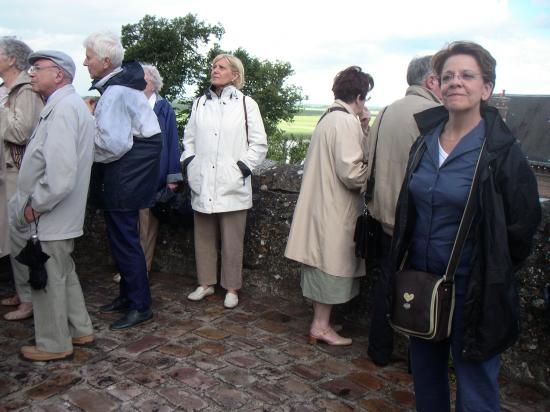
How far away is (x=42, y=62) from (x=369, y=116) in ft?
7.65

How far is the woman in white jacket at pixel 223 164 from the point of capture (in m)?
4.57

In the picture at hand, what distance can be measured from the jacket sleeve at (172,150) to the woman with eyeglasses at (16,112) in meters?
1.15

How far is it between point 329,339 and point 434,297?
1793mm

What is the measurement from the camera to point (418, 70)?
3693 mm

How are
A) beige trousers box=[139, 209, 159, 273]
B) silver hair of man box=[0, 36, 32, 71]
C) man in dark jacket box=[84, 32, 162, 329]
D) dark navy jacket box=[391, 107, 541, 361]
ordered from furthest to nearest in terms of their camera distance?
1. beige trousers box=[139, 209, 159, 273]
2. silver hair of man box=[0, 36, 32, 71]
3. man in dark jacket box=[84, 32, 162, 329]
4. dark navy jacket box=[391, 107, 541, 361]

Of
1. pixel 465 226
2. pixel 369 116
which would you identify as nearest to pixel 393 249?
pixel 465 226

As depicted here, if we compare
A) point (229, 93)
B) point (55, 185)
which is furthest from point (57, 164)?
point (229, 93)

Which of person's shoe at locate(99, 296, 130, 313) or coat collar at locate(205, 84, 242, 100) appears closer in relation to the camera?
person's shoe at locate(99, 296, 130, 313)

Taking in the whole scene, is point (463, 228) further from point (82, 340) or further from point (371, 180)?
point (82, 340)

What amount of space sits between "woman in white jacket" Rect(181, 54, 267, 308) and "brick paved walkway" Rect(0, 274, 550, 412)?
0.53 metres

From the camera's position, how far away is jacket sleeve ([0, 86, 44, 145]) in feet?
13.8

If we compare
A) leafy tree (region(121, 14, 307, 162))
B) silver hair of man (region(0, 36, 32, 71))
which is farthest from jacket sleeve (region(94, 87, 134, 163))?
leafy tree (region(121, 14, 307, 162))

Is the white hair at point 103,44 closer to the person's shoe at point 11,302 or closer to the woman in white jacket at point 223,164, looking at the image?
the woman in white jacket at point 223,164

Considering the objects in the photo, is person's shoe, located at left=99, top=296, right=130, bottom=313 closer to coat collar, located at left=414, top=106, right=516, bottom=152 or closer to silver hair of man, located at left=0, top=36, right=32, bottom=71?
silver hair of man, located at left=0, top=36, right=32, bottom=71
